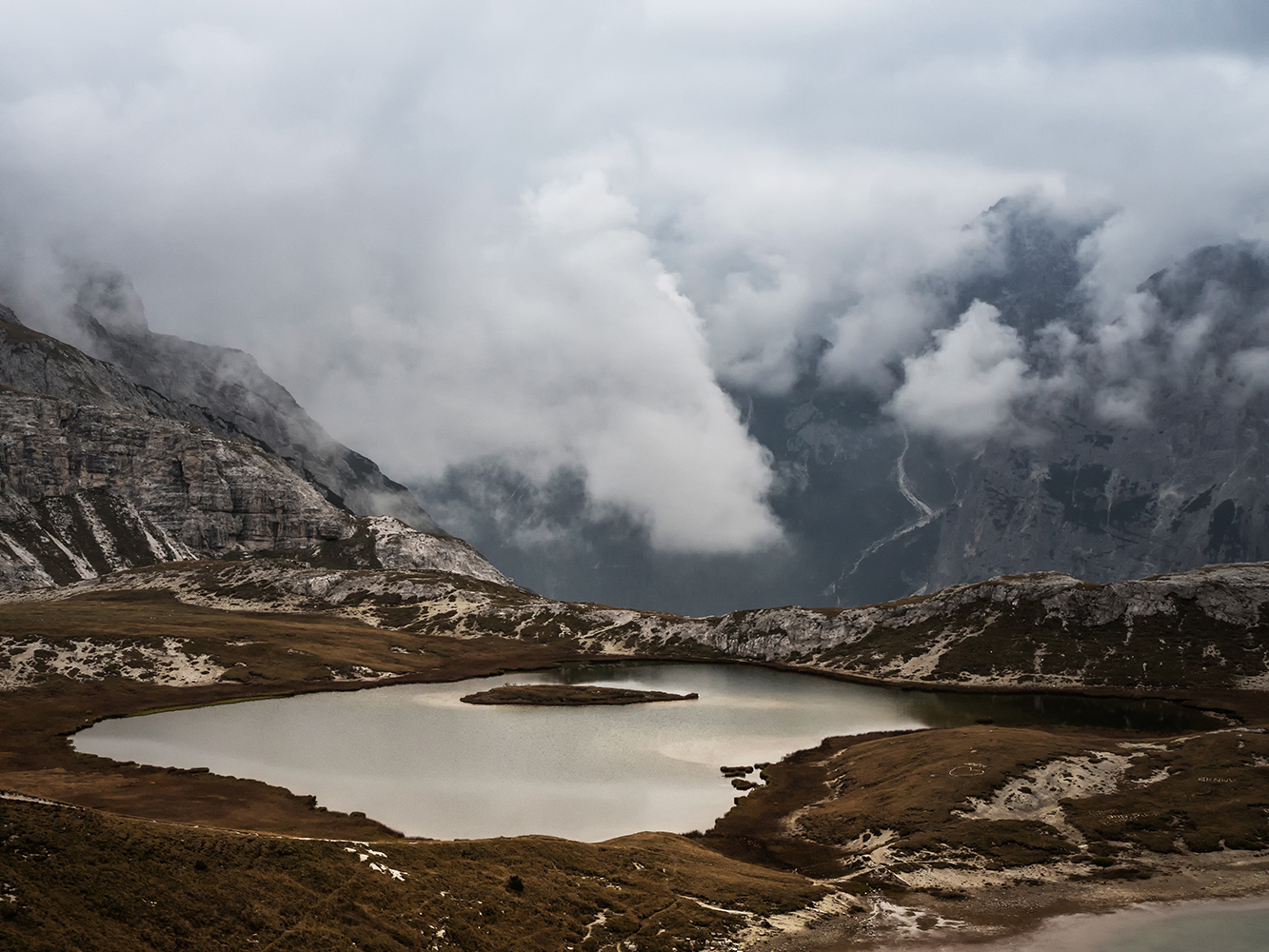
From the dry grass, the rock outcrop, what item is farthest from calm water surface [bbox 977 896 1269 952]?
the rock outcrop

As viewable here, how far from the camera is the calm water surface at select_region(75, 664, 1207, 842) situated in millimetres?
71312

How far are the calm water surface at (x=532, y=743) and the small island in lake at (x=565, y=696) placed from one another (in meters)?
5.49

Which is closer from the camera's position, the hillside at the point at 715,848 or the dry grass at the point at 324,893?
the dry grass at the point at 324,893

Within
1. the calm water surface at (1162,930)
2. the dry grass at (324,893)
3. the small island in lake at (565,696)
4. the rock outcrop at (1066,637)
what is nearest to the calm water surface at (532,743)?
the small island in lake at (565,696)

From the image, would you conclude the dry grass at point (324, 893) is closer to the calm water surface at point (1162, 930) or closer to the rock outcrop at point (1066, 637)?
the calm water surface at point (1162, 930)

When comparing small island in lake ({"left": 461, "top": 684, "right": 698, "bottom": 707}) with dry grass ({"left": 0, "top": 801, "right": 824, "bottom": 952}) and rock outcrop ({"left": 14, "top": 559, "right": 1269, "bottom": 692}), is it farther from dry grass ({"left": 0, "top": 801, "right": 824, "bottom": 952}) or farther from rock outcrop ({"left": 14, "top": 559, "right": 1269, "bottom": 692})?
dry grass ({"left": 0, "top": 801, "right": 824, "bottom": 952})

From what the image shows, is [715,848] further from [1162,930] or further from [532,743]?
[532,743]

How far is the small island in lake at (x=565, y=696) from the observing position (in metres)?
136

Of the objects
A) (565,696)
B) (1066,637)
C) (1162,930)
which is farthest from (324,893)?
(1066,637)

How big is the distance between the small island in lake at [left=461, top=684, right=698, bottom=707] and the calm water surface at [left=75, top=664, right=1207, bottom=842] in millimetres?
5494

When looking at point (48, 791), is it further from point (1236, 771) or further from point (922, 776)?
point (1236, 771)

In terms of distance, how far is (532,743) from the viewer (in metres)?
97.9

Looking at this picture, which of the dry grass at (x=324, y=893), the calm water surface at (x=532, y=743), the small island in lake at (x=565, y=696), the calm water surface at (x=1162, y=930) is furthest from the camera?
the small island in lake at (x=565, y=696)

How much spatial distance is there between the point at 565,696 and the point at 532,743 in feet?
140
